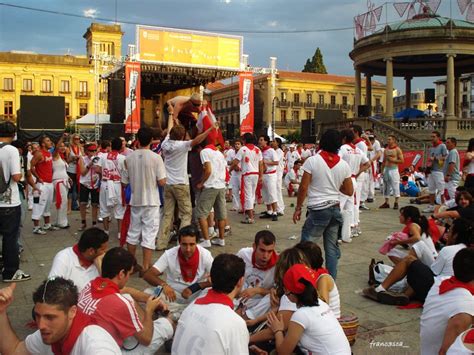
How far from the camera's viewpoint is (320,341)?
10.6 feet

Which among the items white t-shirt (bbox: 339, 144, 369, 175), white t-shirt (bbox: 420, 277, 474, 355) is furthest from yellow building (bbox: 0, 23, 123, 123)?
white t-shirt (bbox: 420, 277, 474, 355)

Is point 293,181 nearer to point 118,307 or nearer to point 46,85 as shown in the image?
point 118,307

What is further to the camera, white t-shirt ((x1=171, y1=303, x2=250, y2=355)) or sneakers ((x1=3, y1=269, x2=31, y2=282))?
sneakers ((x1=3, y1=269, x2=31, y2=282))

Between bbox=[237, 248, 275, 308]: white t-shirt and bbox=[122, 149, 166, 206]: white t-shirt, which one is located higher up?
bbox=[122, 149, 166, 206]: white t-shirt

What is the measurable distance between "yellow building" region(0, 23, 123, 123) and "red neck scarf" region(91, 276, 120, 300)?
70.3 m

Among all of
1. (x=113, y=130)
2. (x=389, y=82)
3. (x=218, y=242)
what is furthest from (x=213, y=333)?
(x=113, y=130)

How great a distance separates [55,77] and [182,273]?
7729cm

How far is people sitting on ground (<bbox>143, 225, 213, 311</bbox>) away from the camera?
471 centimetres

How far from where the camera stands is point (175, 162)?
7641 mm

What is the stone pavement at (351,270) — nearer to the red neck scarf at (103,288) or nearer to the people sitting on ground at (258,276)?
the people sitting on ground at (258,276)

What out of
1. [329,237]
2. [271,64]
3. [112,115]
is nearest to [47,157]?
[329,237]

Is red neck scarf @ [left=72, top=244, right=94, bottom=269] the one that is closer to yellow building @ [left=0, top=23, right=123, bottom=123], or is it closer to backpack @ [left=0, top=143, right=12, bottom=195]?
backpack @ [left=0, top=143, right=12, bottom=195]

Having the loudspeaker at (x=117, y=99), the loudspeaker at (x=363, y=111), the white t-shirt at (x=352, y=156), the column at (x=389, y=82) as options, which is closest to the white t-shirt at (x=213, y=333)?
the white t-shirt at (x=352, y=156)

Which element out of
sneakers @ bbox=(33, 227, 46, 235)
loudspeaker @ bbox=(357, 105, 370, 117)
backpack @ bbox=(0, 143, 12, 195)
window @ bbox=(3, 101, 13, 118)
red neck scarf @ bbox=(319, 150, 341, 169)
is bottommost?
sneakers @ bbox=(33, 227, 46, 235)
